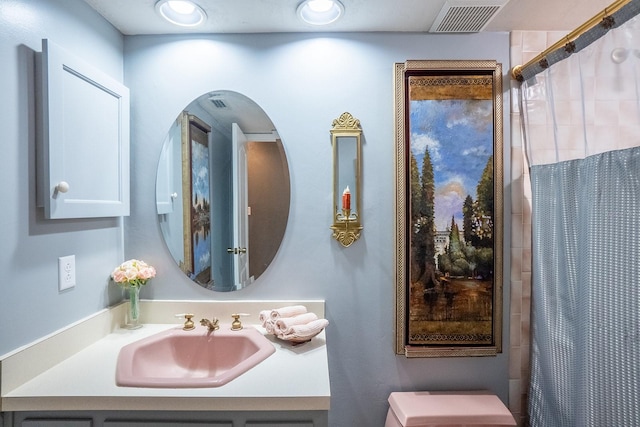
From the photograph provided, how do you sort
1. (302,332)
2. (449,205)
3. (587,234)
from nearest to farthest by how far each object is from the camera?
(587,234) → (302,332) → (449,205)

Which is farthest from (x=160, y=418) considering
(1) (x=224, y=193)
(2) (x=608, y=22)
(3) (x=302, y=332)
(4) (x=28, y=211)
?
(2) (x=608, y=22)

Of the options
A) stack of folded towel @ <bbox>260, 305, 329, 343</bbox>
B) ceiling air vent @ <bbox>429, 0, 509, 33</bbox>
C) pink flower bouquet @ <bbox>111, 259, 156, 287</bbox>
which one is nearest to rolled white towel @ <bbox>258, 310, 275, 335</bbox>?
stack of folded towel @ <bbox>260, 305, 329, 343</bbox>

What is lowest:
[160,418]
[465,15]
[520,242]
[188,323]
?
[160,418]

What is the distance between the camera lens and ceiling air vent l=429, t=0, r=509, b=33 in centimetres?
136

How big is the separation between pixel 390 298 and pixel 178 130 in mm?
1268

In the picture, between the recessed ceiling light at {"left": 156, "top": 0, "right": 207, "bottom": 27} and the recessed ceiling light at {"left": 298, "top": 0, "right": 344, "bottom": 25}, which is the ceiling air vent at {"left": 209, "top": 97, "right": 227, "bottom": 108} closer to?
the recessed ceiling light at {"left": 156, "top": 0, "right": 207, "bottom": 27}

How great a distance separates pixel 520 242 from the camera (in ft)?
5.32

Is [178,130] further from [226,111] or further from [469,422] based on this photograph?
[469,422]

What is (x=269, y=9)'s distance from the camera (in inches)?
56.2

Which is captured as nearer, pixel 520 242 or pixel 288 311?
pixel 288 311

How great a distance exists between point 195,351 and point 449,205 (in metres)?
1.29

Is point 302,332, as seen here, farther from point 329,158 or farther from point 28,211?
point 28,211

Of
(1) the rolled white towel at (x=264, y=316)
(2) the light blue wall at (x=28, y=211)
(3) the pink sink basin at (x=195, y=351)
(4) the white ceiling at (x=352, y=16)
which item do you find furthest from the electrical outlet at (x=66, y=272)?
(4) the white ceiling at (x=352, y=16)

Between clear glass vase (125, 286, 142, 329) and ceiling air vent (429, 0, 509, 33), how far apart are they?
69.2 inches
